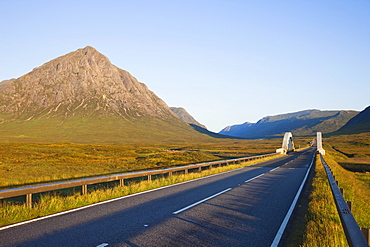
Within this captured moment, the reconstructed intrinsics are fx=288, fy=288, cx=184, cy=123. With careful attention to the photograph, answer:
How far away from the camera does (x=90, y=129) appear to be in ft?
648

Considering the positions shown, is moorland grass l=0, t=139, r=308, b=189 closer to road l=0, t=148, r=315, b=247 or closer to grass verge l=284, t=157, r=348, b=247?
road l=0, t=148, r=315, b=247

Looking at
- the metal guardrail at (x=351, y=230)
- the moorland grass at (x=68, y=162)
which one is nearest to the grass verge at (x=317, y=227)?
the metal guardrail at (x=351, y=230)

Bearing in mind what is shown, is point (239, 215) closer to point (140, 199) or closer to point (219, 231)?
point (219, 231)

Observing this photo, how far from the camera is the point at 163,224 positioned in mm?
7496

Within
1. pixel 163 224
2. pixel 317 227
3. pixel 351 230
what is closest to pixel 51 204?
pixel 163 224

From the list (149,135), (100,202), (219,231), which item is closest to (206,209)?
(219,231)

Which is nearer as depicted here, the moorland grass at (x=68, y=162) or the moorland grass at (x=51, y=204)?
the moorland grass at (x=51, y=204)

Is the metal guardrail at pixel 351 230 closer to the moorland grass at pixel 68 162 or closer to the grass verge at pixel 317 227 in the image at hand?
the grass verge at pixel 317 227

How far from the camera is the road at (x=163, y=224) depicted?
20.4ft

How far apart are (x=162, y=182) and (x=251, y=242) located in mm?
9489

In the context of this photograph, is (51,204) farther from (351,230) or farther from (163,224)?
(351,230)

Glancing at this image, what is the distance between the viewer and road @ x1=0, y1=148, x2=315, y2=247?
6.23 m

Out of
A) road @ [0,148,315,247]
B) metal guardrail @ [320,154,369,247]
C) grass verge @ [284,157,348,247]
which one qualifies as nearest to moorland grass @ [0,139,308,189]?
road @ [0,148,315,247]

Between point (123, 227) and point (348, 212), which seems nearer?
point (348, 212)
